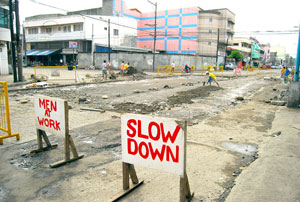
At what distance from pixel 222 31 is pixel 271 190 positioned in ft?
223

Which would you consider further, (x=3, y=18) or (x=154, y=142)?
(x=3, y=18)

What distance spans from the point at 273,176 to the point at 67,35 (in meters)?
53.2

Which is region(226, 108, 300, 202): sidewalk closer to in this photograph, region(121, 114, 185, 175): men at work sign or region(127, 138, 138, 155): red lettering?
region(121, 114, 185, 175): men at work sign

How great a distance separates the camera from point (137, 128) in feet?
10.2

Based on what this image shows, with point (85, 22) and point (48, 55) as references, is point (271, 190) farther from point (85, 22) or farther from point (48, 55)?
point (48, 55)

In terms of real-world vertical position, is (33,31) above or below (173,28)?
below

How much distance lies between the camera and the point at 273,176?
12.2 ft

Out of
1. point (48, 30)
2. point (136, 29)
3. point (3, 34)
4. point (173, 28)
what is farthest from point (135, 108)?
point (173, 28)

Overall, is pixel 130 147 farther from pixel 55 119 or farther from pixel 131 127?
pixel 55 119

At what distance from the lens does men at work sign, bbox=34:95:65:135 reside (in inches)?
174

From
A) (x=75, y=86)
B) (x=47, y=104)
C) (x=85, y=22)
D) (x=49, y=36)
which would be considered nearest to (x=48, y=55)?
(x=49, y=36)

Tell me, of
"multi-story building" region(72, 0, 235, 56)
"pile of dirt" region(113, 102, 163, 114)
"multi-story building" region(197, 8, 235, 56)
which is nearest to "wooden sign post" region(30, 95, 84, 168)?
"pile of dirt" region(113, 102, 163, 114)

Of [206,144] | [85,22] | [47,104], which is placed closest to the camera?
[47,104]

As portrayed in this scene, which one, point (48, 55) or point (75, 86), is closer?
point (75, 86)
